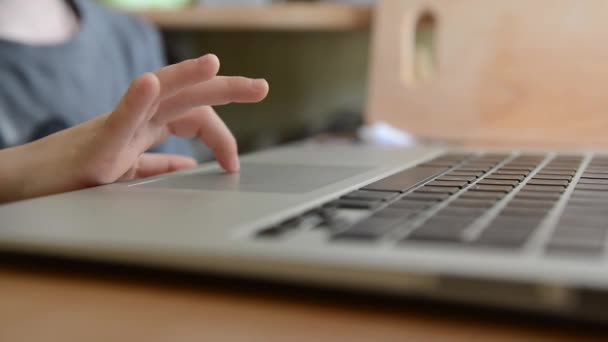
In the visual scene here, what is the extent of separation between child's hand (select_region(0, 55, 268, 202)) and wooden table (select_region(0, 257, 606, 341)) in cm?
15

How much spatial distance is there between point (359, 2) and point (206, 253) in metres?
1.03

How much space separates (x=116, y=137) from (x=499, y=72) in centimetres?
68

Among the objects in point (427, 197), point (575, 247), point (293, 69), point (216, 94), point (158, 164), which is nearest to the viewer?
point (575, 247)

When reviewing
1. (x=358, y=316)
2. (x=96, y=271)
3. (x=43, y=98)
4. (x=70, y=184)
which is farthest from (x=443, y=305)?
(x=43, y=98)

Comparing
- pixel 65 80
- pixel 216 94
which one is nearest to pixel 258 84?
pixel 216 94

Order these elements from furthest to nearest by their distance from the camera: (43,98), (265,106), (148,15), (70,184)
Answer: (265,106) < (148,15) < (43,98) < (70,184)

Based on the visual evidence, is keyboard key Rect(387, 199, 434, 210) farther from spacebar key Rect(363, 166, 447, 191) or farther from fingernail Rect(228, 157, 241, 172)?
fingernail Rect(228, 157, 241, 172)

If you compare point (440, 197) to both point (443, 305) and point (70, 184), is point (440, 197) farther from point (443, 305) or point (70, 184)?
point (70, 184)

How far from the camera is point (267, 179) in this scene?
470 mm

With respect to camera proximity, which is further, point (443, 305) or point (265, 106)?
point (265, 106)

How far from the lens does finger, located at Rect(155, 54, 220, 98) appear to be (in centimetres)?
41

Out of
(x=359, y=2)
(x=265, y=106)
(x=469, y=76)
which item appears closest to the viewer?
(x=469, y=76)

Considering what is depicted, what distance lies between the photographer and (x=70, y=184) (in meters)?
0.46

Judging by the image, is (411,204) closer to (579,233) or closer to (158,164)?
(579,233)
